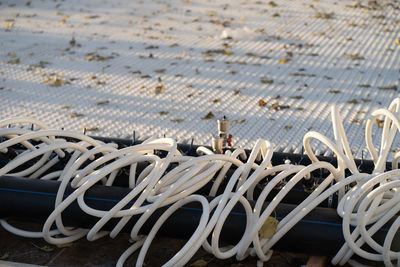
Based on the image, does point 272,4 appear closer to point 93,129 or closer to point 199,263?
point 93,129

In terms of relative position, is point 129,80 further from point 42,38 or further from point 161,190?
point 161,190

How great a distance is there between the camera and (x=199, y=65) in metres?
4.83

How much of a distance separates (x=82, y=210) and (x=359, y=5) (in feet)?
19.5

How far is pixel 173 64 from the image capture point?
487 cm

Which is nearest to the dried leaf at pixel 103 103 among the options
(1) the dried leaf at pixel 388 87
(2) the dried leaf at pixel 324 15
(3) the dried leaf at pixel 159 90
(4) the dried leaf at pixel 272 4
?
(3) the dried leaf at pixel 159 90

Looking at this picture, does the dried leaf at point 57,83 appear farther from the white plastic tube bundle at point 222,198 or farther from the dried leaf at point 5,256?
the dried leaf at point 5,256

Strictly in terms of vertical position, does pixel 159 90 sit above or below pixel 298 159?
below

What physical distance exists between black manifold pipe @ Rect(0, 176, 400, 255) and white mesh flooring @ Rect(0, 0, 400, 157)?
65.1 inches

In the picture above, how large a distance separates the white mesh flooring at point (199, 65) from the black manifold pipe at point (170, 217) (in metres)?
1.65

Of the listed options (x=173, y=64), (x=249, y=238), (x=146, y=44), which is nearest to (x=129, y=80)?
(x=173, y=64)

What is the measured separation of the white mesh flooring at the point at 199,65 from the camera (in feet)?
12.5

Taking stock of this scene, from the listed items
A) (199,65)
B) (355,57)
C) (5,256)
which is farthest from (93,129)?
(355,57)

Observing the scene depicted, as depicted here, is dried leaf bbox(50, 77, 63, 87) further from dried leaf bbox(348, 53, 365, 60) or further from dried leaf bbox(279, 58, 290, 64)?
dried leaf bbox(348, 53, 365, 60)

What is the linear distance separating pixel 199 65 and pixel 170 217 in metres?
3.40
